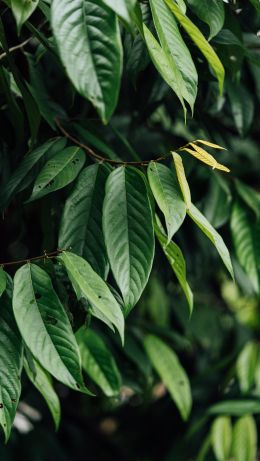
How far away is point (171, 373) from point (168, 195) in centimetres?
90

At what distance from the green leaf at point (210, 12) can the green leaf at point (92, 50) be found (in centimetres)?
26

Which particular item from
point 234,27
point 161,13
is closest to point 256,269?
point 234,27

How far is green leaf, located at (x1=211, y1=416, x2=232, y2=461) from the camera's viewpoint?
1763 millimetres

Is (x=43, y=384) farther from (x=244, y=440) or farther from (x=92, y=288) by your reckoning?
(x=244, y=440)

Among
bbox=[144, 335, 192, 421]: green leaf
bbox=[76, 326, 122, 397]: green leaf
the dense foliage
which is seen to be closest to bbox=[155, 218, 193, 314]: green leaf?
Answer: the dense foliage

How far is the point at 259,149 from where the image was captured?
8.91ft

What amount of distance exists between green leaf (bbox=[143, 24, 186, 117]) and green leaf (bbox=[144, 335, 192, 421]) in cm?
98

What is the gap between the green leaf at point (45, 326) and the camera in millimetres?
902

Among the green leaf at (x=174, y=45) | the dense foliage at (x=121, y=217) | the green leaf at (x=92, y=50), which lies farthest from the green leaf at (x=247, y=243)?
the green leaf at (x=92, y=50)

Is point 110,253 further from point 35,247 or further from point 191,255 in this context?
point 191,255

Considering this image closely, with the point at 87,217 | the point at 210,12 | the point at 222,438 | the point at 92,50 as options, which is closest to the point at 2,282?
the point at 87,217

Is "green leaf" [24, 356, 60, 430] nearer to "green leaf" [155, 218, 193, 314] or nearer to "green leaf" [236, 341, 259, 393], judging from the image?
"green leaf" [155, 218, 193, 314]

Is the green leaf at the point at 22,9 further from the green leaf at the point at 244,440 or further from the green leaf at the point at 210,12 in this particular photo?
the green leaf at the point at 244,440

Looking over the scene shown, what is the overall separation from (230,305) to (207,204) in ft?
4.35
